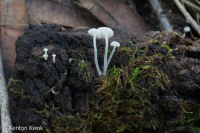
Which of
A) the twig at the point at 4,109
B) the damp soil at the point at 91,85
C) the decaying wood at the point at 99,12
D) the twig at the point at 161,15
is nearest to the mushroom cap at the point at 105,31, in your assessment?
the damp soil at the point at 91,85

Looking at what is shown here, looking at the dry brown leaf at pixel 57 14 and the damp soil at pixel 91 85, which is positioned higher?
the dry brown leaf at pixel 57 14

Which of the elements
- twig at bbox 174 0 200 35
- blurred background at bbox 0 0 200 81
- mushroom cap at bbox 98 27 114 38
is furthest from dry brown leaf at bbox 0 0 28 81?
twig at bbox 174 0 200 35

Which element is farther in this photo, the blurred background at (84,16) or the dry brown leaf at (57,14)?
the dry brown leaf at (57,14)

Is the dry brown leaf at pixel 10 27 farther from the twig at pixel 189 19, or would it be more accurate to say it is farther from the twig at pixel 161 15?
the twig at pixel 189 19

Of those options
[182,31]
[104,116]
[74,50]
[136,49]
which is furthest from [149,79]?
[182,31]

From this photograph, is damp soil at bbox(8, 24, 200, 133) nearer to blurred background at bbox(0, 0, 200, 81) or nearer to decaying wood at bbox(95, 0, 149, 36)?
blurred background at bbox(0, 0, 200, 81)

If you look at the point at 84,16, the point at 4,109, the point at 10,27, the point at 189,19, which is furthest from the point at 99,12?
the point at 4,109

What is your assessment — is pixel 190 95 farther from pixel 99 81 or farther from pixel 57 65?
pixel 57 65
